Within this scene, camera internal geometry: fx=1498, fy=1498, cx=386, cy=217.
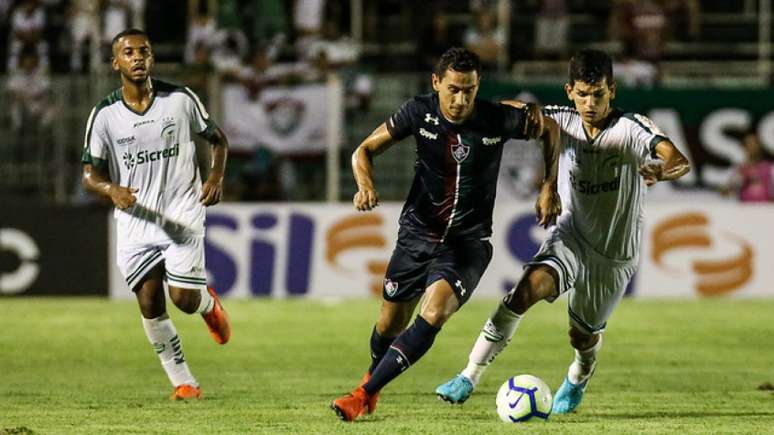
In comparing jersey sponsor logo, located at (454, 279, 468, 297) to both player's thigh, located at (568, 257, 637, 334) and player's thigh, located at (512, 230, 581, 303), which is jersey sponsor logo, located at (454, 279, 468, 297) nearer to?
player's thigh, located at (512, 230, 581, 303)

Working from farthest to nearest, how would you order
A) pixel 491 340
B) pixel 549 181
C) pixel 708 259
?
pixel 708 259 < pixel 491 340 < pixel 549 181

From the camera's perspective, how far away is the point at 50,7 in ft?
77.4

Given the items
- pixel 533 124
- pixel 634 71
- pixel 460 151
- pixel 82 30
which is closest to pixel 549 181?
pixel 533 124

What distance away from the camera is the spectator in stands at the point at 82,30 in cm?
2161

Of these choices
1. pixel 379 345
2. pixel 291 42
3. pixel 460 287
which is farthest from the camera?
pixel 291 42

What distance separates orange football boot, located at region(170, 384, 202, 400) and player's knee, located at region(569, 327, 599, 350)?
8.84 ft

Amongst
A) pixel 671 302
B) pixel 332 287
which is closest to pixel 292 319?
pixel 332 287

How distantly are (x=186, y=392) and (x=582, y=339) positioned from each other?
2.82m

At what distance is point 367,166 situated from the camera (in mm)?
9148

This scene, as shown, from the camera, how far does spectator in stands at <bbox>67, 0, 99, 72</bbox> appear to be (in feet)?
70.9

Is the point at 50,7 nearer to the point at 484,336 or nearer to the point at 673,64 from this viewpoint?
the point at 673,64

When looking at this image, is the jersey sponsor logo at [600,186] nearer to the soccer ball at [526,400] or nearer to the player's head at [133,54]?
the soccer ball at [526,400]

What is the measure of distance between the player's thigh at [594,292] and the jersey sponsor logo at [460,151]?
3.92ft

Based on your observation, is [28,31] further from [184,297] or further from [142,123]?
[184,297]
